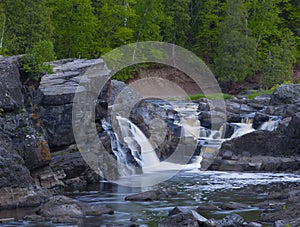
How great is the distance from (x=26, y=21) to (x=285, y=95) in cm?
2406

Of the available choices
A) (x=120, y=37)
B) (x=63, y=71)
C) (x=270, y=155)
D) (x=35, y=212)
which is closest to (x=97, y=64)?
(x=63, y=71)

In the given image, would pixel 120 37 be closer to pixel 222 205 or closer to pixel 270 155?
pixel 270 155

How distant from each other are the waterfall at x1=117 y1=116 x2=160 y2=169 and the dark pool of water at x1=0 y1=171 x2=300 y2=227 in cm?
286

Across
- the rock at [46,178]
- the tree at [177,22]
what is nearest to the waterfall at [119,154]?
the rock at [46,178]

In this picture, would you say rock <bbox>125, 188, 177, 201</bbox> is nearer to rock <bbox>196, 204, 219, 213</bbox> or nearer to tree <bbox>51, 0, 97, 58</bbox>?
rock <bbox>196, 204, 219, 213</bbox>

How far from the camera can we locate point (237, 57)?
70.4 metres

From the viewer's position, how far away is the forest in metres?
57.1

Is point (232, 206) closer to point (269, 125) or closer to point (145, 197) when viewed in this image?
point (145, 197)

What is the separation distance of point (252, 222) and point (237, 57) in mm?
52545

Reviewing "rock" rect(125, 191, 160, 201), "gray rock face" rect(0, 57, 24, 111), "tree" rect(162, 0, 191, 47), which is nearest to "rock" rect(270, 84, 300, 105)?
"rock" rect(125, 191, 160, 201)

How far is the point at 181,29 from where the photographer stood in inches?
3120

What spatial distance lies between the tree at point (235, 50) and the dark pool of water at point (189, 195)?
39673 millimetres

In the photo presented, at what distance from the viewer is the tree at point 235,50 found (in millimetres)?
70375

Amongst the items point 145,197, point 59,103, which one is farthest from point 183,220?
point 59,103
